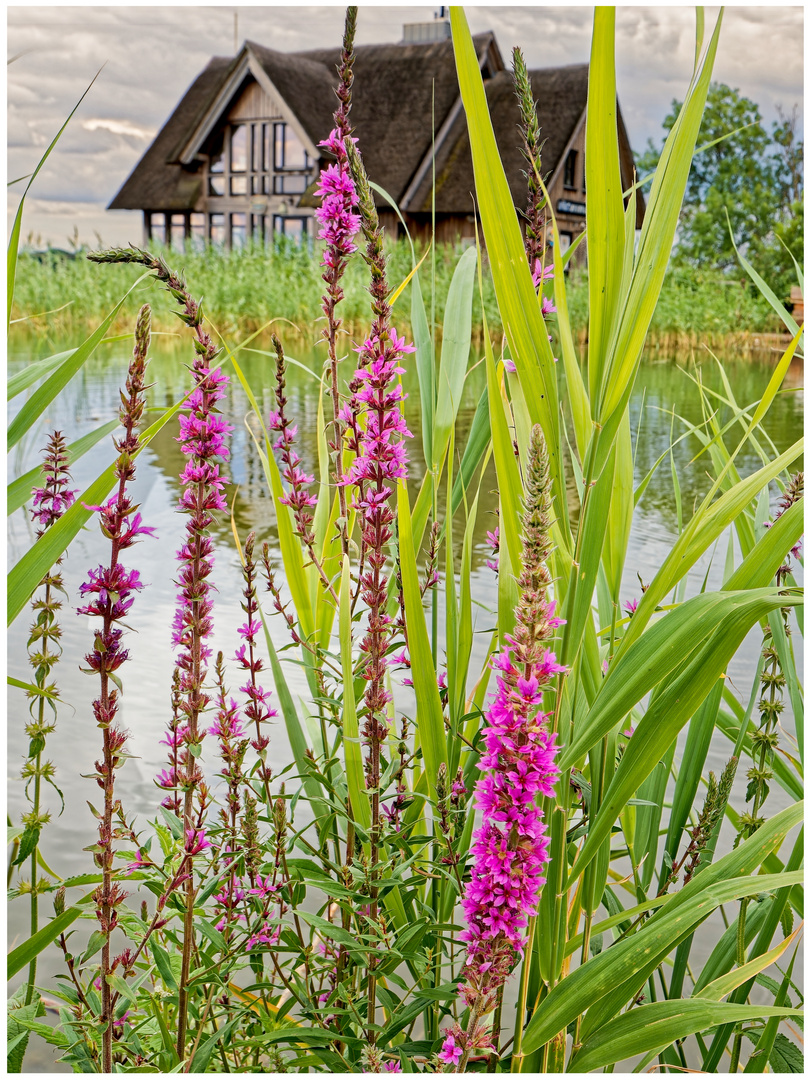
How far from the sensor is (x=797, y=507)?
3.33 feet

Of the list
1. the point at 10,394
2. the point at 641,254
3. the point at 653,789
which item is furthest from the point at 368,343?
the point at 653,789

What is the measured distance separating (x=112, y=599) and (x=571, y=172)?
27.7 meters

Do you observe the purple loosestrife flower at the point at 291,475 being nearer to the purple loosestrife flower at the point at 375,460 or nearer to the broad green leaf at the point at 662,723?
the purple loosestrife flower at the point at 375,460

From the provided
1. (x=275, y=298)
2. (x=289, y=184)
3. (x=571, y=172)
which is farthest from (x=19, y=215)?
(x=571, y=172)

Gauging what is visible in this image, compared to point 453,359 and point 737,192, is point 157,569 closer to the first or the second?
point 453,359

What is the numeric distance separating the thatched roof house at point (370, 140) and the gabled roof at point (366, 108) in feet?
0.15

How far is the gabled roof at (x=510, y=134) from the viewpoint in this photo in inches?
930

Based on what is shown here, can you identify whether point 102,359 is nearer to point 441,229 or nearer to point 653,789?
point 653,789

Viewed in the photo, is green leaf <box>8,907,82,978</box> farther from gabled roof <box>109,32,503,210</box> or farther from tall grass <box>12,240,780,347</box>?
gabled roof <box>109,32,503,210</box>

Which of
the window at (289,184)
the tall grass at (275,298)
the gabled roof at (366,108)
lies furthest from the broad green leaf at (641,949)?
the window at (289,184)

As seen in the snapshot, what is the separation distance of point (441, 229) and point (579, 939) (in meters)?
27.0

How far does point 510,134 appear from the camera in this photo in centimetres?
2455

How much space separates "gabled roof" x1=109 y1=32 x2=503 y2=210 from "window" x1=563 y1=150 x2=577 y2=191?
12.6 feet

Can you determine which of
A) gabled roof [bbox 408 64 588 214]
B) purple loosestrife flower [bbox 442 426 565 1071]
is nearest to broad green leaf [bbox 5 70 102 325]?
purple loosestrife flower [bbox 442 426 565 1071]
